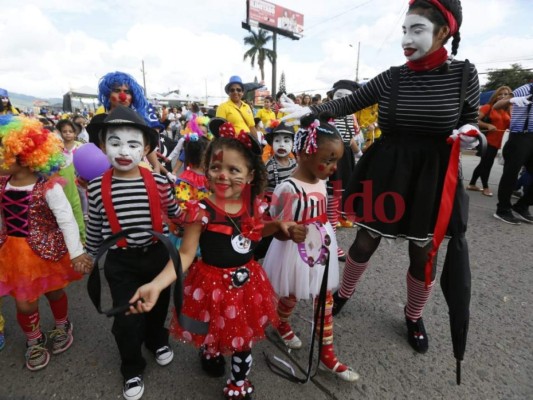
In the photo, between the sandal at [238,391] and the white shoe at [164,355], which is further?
the white shoe at [164,355]

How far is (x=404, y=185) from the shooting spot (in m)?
1.89

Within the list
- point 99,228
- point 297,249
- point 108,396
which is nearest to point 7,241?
point 99,228

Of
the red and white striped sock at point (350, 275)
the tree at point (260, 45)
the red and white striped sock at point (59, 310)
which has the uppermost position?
the tree at point (260, 45)

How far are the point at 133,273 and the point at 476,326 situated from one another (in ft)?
7.66

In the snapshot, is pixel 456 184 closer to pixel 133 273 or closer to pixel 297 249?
pixel 297 249

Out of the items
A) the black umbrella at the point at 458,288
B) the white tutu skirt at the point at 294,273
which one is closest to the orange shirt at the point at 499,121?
the black umbrella at the point at 458,288

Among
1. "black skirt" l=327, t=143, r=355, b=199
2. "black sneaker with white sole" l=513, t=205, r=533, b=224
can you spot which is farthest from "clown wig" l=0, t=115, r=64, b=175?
"black sneaker with white sole" l=513, t=205, r=533, b=224

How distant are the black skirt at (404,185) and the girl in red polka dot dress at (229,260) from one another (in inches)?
27.1

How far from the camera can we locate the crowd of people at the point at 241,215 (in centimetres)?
159

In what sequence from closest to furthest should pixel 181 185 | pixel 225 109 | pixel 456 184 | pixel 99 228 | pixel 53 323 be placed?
pixel 456 184 → pixel 99 228 → pixel 53 323 → pixel 181 185 → pixel 225 109

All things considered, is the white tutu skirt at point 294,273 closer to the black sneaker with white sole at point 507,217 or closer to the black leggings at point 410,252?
the black leggings at point 410,252

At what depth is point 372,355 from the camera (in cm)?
203

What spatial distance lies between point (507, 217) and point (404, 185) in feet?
11.9

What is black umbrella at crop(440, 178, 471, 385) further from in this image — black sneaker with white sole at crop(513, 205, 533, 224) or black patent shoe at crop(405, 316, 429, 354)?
black sneaker with white sole at crop(513, 205, 533, 224)
